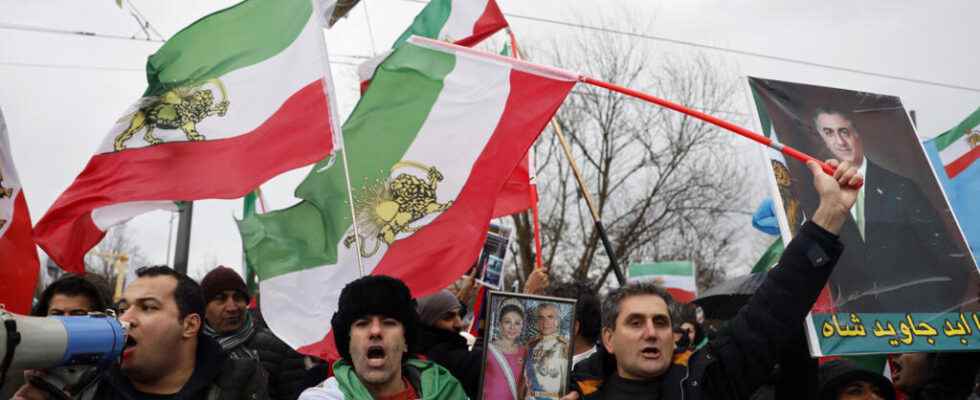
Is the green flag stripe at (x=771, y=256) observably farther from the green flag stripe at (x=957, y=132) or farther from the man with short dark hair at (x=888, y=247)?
the man with short dark hair at (x=888, y=247)

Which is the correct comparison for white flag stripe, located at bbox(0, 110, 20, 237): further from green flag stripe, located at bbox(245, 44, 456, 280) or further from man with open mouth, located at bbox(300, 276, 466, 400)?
man with open mouth, located at bbox(300, 276, 466, 400)

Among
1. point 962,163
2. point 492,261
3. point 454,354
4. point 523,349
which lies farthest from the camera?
point 492,261

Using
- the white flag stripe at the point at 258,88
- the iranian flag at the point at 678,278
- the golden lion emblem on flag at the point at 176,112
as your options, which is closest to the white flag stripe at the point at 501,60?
the white flag stripe at the point at 258,88

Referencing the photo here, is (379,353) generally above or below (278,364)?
below

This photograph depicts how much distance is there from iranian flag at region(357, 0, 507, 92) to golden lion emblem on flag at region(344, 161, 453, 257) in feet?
7.08

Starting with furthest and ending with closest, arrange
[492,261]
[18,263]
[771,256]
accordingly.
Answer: [771,256], [492,261], [18,263]

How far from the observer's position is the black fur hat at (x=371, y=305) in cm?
374

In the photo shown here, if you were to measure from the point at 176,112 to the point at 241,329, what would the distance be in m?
1.25

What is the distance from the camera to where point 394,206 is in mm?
5137

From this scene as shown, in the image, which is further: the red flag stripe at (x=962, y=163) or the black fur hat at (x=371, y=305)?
the red flag stripe at (x=962, y=163)

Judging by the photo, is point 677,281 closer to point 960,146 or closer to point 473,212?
point 960,146

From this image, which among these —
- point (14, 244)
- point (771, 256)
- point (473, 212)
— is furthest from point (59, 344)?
point (771, 256)

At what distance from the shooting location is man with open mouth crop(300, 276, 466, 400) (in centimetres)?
364

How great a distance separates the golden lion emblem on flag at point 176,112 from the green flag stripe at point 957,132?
385 cm
